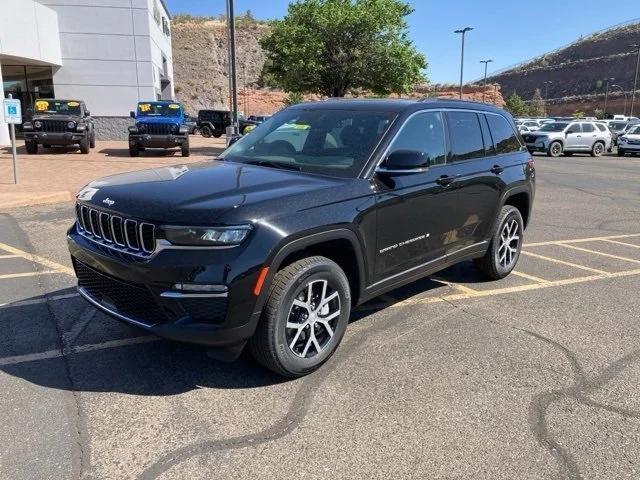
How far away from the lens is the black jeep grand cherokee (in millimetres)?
3129

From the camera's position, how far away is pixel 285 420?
3148mm

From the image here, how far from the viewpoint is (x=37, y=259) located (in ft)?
21.2

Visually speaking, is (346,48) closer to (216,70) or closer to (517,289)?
(517,289)

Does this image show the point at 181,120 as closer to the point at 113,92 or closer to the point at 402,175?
the point at 113,92

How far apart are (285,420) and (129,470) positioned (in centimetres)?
87

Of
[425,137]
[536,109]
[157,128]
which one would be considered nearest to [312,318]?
[425,137]

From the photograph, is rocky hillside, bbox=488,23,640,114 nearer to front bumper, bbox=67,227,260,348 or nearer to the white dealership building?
the white dealership building

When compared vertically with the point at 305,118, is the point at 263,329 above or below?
below

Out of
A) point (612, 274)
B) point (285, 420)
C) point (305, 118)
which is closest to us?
point (285, 420)

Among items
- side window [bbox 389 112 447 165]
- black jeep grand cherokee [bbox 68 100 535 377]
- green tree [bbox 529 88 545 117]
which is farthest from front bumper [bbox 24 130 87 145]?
green tree [bbox 529 88 545 117]

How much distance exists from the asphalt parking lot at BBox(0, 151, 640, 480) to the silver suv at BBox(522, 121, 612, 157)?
24506mm

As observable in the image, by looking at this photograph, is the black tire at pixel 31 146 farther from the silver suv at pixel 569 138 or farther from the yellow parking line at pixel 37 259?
the silver suv at pixel 569 138

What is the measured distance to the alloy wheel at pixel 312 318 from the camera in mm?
3541

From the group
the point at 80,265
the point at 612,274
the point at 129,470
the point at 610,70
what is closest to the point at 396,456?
the point at 129,470
